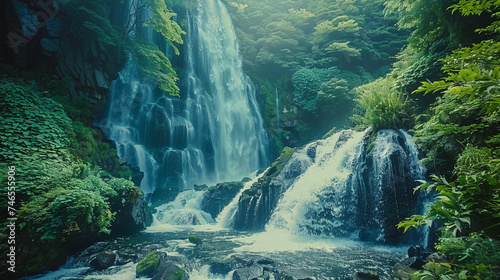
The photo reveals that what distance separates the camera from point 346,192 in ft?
25.4

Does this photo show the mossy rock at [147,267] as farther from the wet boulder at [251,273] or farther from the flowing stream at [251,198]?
the wet boulder at [251,273]

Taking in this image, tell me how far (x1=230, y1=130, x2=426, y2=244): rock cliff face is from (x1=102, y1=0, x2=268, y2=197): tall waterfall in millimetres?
7512

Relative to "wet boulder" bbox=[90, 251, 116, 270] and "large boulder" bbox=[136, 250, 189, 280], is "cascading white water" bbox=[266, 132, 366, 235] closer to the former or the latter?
"large boulder" bbox=[136, 250, 189, 280]

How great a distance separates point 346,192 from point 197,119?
13.2 meters

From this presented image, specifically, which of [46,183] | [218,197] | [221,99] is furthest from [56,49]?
[221,99]

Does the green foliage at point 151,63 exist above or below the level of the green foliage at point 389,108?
above

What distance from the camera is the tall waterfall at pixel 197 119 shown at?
1482cm

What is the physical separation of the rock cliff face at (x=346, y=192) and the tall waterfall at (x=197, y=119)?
7.51 meters

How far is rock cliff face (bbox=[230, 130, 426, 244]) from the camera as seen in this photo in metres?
6.68

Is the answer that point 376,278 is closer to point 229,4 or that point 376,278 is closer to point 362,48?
point 362,48

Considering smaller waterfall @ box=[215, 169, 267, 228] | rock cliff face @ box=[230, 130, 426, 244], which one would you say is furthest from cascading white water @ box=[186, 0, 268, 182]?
rock cliff face @ box=[230, 130, 426, 244]

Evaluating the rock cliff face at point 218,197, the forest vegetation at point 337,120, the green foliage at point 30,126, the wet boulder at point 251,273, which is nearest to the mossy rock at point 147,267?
the forest vegetation at point 337,120

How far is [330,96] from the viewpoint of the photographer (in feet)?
58.6

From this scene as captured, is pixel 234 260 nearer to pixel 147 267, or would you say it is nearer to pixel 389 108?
pixel 147 267
